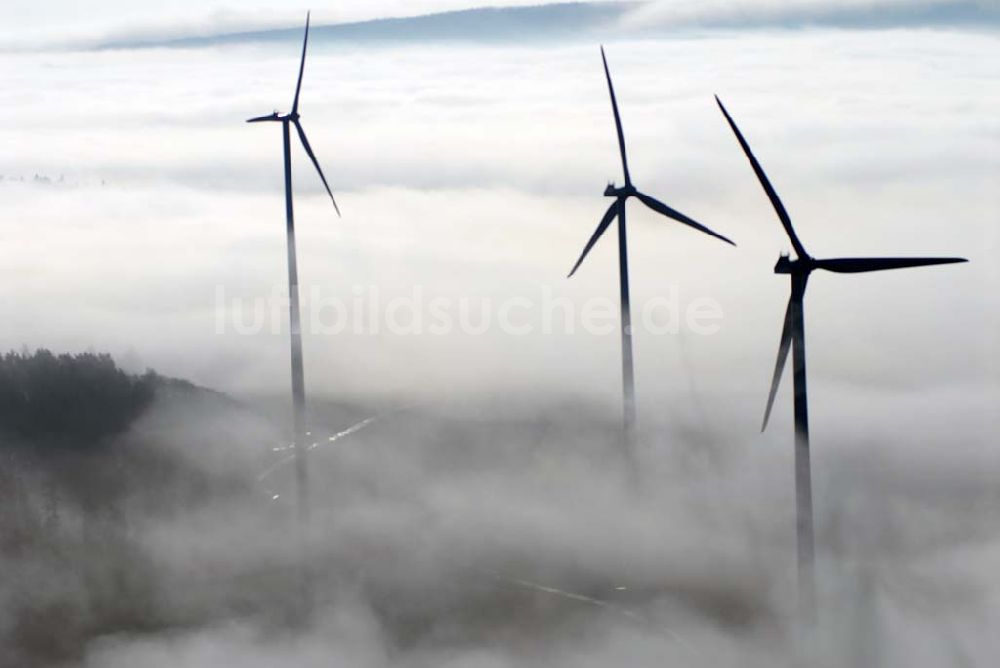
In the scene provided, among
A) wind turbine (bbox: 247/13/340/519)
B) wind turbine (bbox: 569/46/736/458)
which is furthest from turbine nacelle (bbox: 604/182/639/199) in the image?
wind turbine (bbox: 247/13/340/519)

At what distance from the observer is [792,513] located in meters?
183

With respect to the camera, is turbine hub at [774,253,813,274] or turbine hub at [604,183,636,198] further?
turbine hub at [604,183,636,198]

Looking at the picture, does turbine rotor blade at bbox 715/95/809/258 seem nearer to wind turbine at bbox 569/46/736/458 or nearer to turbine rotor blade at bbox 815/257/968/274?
turbine rotor blade at bbox 815/257/968/274

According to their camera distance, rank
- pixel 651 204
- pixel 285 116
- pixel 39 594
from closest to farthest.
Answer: pixel 651 204, pixel 285 116, pixel 39 594

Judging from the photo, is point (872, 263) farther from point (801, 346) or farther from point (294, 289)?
point (294, 289)

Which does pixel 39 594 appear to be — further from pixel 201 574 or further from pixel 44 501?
pixel 44 501

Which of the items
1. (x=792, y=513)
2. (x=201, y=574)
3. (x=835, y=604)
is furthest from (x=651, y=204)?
(x=792, y=513)

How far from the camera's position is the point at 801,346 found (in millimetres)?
72188

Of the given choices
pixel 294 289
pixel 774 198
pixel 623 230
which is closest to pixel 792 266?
pixel 774 198

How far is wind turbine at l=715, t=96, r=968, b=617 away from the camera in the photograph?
2847 inches

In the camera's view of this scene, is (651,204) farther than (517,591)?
No

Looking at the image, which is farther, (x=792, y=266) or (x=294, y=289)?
(x=294, y=289)

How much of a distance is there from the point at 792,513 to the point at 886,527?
11.9m

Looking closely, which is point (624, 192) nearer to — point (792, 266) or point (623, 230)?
point (623, 230)
